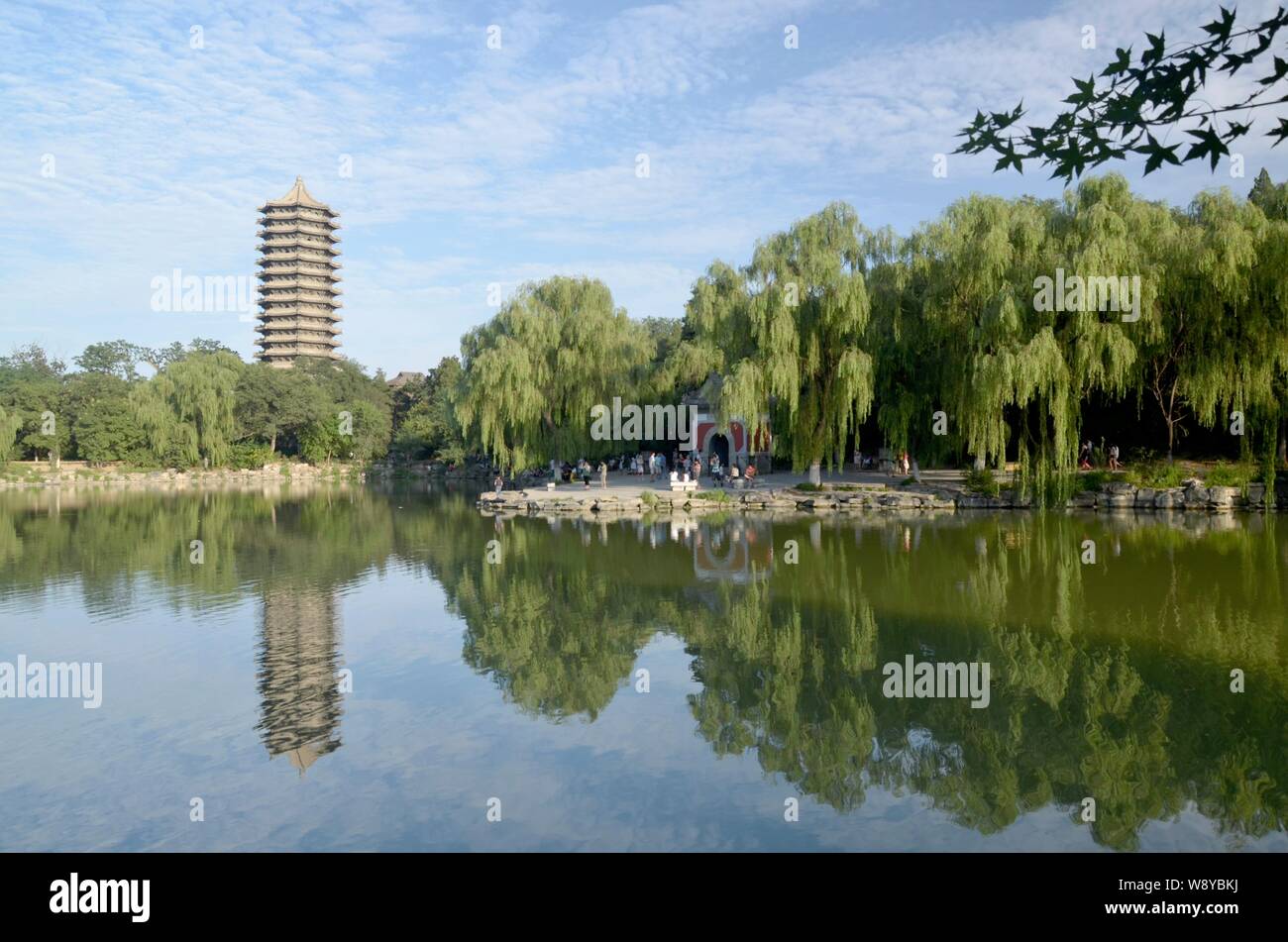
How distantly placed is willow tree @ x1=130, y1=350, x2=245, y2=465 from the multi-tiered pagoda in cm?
2924

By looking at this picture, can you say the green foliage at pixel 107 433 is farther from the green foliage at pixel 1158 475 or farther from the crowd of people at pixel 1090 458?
the green foliage at pixel 1158 475

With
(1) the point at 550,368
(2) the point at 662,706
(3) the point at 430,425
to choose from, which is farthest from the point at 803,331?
(3) the point at 430,425

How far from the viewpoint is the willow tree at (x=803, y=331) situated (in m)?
24.8

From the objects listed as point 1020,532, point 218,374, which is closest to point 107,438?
point 218,374

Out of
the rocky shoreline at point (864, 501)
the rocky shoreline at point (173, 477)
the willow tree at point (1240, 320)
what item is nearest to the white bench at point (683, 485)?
the rocky shoreline at point (864, 501)

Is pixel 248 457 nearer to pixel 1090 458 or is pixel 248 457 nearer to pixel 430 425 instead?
pixel 430 425

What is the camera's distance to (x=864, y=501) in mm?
25453

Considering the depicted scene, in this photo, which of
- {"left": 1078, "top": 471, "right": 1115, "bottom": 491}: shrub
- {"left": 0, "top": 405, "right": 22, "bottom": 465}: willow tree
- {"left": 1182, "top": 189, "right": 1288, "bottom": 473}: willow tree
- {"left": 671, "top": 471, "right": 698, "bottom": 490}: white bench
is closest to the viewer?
{"left": 1182, "top": 189, "right": 1288, "bottom": 473}: willow tree

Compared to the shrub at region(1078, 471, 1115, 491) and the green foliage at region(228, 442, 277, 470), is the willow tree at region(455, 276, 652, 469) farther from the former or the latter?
the green foliage at region(228, 442, 277, 470)

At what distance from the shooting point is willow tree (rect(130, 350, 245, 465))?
5016 centimetres

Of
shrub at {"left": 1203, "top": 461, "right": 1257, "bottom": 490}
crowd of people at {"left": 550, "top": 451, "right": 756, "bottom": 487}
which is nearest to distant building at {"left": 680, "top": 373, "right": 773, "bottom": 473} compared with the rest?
crowd of people at {"left": 550, "top": 451, "right": 756, "bottom": 487}

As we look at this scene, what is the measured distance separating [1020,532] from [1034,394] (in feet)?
16.5

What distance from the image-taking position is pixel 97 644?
416 inches
